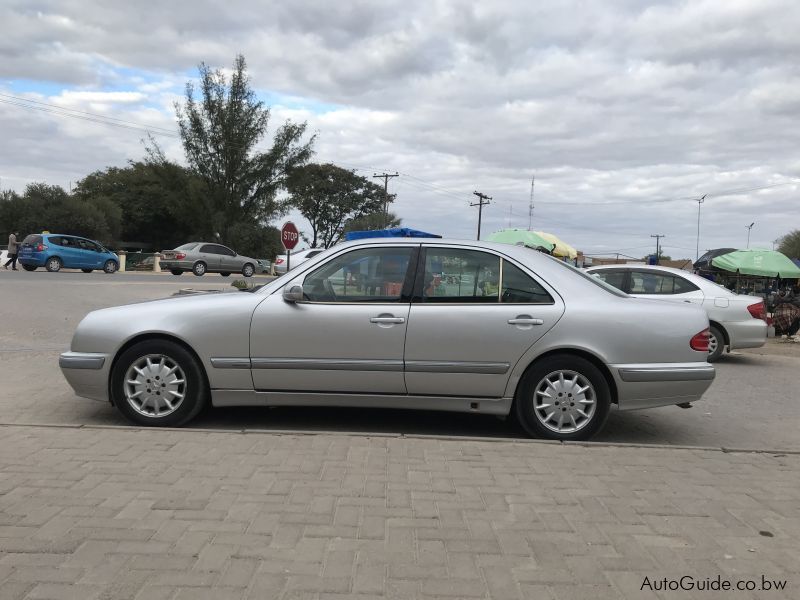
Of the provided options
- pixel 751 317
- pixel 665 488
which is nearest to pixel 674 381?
pixel 665 488

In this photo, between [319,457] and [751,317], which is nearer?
[319,457]

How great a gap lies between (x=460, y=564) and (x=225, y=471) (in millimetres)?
1701

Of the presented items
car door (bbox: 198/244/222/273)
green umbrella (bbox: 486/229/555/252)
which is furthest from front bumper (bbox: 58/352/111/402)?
car door (bbox: 198/244/222/273)

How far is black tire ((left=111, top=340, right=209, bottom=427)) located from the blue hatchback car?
22888 millimetres

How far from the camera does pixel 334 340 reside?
16.0 ft

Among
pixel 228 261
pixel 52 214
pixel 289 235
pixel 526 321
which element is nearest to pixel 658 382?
pixel 526 321

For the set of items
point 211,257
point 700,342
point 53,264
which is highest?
point 211,257

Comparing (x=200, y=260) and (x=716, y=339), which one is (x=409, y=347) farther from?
(x=200, y=260)

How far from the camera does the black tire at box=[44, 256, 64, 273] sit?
25253 mm

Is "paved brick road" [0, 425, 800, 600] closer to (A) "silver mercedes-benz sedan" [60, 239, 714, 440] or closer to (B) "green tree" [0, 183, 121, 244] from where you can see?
(A) "silver mercedes-benz sedan" [60, 239, 714, 440]

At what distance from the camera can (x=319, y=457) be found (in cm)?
427

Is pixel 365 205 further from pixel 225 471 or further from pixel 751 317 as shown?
pixel 225 471

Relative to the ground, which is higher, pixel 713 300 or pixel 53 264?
pixel 53 264

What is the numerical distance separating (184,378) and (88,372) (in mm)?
741
